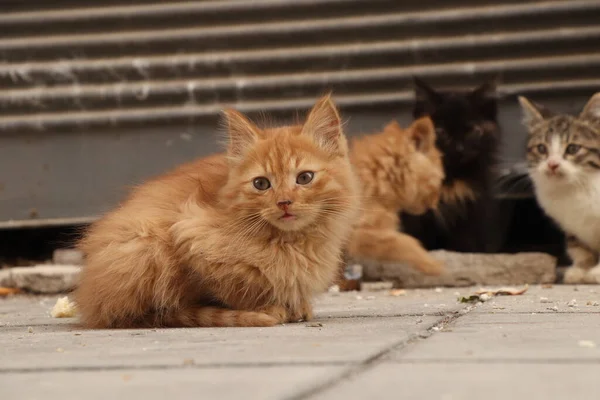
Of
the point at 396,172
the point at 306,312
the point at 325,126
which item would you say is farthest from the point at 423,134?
the point at 306,312

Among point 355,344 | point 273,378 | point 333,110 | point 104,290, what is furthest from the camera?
point 333,110

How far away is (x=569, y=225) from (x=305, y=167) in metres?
2.76

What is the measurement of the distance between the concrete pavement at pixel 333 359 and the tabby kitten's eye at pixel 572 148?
215 cm

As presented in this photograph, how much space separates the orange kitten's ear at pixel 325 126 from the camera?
10.6 ft

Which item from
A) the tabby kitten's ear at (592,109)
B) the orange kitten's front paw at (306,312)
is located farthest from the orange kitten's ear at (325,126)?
the tabby kitten's ear at (592,109)

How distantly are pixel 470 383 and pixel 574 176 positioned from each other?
3803 millimetres

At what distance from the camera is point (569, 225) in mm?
5340

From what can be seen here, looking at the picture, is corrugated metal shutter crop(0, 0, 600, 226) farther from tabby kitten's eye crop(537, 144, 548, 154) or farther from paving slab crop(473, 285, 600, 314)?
paving slab crop(473, 285, 600, 314)

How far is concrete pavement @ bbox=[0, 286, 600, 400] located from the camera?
1686 mm

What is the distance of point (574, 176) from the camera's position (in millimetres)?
5246

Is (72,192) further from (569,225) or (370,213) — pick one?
(569,225)

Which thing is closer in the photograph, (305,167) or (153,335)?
(153,335)

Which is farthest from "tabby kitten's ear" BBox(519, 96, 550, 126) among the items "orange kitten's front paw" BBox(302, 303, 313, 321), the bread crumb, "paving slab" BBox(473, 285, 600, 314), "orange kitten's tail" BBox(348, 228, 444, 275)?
the bread crumb

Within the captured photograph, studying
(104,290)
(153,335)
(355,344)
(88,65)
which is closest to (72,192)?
(88,65)
